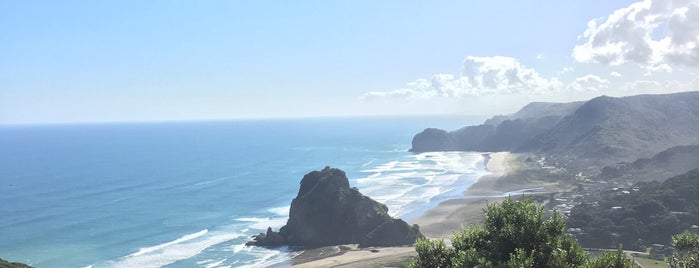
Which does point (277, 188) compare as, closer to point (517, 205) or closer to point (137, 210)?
point (137, 210)

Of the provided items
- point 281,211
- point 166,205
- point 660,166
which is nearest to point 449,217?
point 281,211

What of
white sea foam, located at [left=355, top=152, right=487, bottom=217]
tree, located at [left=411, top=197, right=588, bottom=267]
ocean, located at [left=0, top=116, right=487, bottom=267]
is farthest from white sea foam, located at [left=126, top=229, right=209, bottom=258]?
tree, located at [left=411, top=197, right=588, bottom=267]

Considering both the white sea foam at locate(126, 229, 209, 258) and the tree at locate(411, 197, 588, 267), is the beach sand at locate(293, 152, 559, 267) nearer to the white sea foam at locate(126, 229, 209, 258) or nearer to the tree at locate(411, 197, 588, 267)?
the tree at locate(411, 197, 588, 267)

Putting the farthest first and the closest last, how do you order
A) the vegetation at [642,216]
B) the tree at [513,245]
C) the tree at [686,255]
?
the vegetation at [642,216] → the tree at [686,255] → the tree at [513,245]

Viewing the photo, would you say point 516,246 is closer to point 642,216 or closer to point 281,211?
point 642,216

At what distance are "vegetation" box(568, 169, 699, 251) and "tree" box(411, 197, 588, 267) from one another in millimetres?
62992

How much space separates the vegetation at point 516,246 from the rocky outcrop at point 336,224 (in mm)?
60974

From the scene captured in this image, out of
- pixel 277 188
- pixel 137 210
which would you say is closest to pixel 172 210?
pixel 137 210

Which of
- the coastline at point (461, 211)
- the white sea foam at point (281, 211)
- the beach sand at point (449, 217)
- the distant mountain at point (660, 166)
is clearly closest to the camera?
the beach sand at point (449, 217)

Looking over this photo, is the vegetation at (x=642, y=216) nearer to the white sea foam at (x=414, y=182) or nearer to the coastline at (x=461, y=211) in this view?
the coastline at (x=461, y=211)

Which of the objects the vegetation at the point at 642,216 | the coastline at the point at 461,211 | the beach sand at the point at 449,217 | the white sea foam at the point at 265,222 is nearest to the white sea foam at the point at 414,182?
the coastline at the point at 461,211

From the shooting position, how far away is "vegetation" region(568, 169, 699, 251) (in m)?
77.9

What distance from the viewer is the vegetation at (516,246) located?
71.5 feet

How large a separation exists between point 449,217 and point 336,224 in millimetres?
28691
